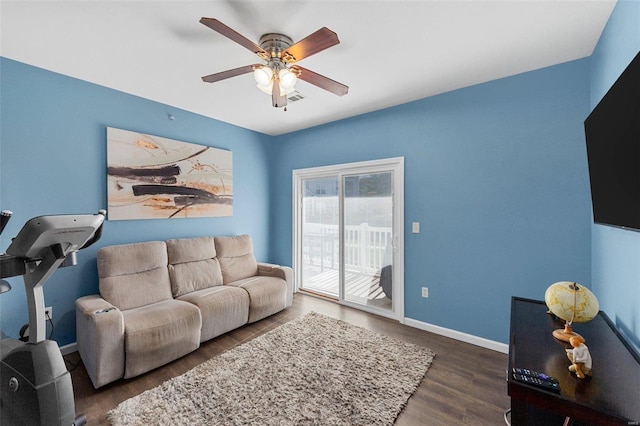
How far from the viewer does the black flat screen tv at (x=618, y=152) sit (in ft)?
3.34

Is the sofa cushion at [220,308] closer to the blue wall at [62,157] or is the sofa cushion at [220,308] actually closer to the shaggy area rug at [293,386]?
the shaggy area rug at [293,386]

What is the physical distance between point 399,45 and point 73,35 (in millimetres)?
2371

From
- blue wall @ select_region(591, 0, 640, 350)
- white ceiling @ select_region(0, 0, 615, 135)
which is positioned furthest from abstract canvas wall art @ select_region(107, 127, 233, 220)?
blue wall @ select_region(591, 0, 640, 350)

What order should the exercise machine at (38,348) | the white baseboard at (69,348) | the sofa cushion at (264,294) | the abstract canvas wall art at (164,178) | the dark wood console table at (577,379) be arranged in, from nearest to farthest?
the dark wood console table at (577,379), the exercise machine at (38,348), the white baseboard at (69,348), the abstract canvas wall art at (164,178), the sofa cushion at (264,294)

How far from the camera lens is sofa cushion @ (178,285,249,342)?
2588mm

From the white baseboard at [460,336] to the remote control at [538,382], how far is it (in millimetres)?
1776

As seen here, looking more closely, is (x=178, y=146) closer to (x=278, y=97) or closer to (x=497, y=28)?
(x=278, y=97)

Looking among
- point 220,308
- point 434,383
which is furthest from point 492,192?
point 220,308

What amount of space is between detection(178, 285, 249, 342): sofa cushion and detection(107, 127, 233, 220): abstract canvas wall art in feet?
3.53

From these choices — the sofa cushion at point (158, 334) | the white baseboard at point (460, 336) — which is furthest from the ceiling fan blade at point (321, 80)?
the white baseboard at point (460, 336)

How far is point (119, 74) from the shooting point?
2412 mm

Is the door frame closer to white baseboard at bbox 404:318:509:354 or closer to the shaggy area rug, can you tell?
white baseboard at bbox 404:318:509:354

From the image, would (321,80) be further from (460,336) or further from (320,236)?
(460,336)

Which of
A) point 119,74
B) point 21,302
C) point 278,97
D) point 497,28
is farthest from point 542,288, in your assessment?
point 21,302
